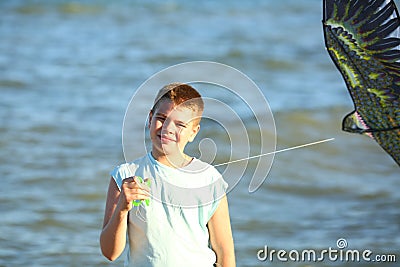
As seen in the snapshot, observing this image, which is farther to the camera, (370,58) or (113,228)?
(370,58)

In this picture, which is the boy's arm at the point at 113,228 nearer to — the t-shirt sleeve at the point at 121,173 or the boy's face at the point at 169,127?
the t-shirt sleeve at the point at 121,173

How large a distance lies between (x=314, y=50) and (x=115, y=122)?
4910mm

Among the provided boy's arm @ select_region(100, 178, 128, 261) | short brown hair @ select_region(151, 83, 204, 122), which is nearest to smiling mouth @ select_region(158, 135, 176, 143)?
short brown hair @ select_region(151, 83, 204, 122)

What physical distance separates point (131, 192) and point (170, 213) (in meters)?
0.19

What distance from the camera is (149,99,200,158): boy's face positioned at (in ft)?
8.46

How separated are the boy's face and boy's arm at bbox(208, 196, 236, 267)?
25 centimetres

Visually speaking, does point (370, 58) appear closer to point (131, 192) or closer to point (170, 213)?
point (170, 213)

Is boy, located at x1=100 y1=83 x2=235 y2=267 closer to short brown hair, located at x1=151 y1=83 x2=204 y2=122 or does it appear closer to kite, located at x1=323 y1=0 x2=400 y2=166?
short brown hair, located at x1=151 y1=83 x2=204 y2=122

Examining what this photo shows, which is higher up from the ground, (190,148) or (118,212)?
(190,148)
